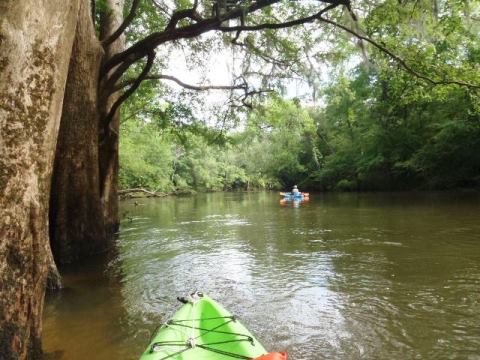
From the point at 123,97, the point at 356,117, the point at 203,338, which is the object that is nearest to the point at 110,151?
the point at 123,97

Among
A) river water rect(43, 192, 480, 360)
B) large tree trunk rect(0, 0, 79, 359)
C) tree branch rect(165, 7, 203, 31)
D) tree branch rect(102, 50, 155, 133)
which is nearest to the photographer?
large tree trunk rect(0, 0, 79, 359)

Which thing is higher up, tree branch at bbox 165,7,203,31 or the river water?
tree branch at bbox 165,7,203,31

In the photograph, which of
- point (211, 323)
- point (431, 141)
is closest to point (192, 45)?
point (211, 323)

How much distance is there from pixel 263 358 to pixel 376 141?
31301mm

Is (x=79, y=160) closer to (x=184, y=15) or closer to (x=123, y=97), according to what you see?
(x=123, y=97)

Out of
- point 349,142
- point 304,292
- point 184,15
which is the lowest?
point 304,292

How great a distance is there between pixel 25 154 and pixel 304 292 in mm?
4077

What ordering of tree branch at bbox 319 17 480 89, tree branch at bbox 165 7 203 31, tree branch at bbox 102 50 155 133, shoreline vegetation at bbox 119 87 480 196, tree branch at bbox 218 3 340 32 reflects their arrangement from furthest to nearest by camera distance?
shoreline vegetation at bbox 119 87 480 196 < tree branch at bbox 102 50 155 133 < tree branch at bbox 319 17 480 89 < tree branch at bbox 165 7 203 31 < tree branch at bbox 218 3 340 32

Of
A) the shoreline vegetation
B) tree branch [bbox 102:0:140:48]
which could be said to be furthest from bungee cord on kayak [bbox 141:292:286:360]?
the shoreline vegetation

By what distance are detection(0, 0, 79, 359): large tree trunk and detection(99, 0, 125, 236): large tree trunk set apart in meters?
6.22

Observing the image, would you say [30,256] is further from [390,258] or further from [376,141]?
[376,141]

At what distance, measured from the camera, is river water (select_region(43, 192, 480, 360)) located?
391 cm

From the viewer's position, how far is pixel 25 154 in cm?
291

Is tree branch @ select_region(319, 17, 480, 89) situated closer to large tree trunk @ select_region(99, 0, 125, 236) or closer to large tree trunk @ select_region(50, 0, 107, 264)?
large tree trunk @ select_region(50, 0, 107, 264)
